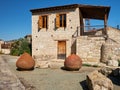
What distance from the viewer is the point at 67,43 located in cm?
1858

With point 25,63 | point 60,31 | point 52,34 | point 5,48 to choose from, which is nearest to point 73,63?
point 25,63

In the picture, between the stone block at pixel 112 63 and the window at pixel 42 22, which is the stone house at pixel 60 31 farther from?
the stone block at pixel 112 63

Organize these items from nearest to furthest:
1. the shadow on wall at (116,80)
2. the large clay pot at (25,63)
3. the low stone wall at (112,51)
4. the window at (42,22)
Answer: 1. the shadow on wall at (116,80)
2. the large clay pot at (25,63)
3. the low stone wall at (112,51)
4. the window at (42,22)

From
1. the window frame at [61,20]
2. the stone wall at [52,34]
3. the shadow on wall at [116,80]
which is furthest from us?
the window frame at [61,20]

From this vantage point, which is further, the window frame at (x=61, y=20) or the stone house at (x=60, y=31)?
the window frame at (x=61, y=20)

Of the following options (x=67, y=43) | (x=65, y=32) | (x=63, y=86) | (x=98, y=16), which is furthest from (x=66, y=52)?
(x=63, y=86)

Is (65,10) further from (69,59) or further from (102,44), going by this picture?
(69,59)

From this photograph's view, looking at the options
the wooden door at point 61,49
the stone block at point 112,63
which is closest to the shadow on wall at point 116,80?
the stone block at point 112,63

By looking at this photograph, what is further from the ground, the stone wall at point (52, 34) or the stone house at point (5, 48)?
the stone wall at point (52, 34)

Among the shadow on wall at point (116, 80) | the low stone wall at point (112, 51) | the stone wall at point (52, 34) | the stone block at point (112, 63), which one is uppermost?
the stone wall at point (52, 34)

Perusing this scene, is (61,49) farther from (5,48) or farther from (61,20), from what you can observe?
(5,48)

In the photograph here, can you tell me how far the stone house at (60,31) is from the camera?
17.7 meters

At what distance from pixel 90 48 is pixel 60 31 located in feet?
14.6

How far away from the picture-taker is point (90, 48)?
1652 cm
